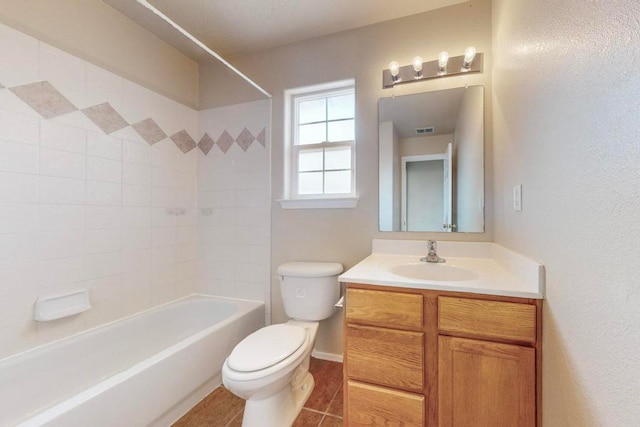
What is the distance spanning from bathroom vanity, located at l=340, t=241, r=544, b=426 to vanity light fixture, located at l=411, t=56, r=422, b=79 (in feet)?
3.99

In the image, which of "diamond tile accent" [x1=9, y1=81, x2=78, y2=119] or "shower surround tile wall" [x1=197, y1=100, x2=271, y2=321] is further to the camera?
"shower surround tile wall" [x1=197, y1=100, x2=271, y2=321]

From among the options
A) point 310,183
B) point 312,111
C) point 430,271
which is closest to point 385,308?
point 430,271

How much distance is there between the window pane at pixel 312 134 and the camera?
216cm

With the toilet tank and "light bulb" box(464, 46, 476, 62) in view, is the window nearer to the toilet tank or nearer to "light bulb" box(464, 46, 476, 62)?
the toilet tank

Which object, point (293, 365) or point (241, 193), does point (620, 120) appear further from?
point (241, 193)

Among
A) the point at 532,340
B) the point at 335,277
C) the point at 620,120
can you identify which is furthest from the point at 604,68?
the point at 335,277

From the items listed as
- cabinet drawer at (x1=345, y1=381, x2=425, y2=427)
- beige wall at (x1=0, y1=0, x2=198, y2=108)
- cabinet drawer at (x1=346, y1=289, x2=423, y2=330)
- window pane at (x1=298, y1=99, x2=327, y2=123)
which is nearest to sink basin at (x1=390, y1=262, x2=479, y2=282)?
cabinet drawer at (x1=346, y1=289, x2=423, y2=330)

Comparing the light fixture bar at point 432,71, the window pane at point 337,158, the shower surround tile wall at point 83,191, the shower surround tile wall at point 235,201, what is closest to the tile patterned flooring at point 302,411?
the shower surround tile wall at point 235,201

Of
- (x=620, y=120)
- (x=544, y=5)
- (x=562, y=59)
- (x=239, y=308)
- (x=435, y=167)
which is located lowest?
(x=239, y=308)

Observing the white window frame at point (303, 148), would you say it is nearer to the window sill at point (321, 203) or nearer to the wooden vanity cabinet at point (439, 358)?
the window sill at point (321, 203)

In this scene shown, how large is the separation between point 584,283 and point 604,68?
48 centimetres

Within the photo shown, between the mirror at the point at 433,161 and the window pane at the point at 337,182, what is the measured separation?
0.91 feet

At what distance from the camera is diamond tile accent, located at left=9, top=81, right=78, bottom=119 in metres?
1.40

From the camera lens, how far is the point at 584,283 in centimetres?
66
